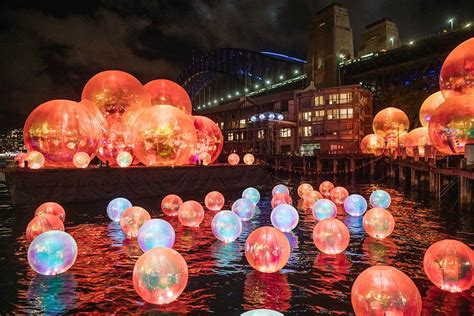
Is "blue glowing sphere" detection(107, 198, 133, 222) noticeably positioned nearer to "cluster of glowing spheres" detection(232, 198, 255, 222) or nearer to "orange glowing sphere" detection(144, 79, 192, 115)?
"cluster of glowing spheres" detection(232, 198, 255, 222)

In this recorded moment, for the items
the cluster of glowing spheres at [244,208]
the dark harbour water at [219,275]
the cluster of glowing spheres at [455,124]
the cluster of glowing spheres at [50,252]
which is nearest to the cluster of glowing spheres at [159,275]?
the dark harbour water at [219,275]

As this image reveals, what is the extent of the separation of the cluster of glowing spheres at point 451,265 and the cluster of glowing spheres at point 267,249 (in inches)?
102

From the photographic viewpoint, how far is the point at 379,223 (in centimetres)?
1034

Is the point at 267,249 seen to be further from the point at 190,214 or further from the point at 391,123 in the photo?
the point at 391,123

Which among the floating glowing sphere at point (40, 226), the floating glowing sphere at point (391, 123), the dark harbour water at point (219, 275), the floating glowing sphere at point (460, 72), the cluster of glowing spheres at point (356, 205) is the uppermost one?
the floating glowing sphere at point (460, 72)

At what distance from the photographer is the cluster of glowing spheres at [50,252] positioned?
6871 mm

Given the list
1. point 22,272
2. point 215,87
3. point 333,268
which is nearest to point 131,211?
point 22,272

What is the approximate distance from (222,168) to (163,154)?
20.3 feet

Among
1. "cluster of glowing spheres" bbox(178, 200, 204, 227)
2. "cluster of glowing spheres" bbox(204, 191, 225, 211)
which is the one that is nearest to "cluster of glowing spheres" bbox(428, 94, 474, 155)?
"cluster of glowing spheres" bbox(204, 191, 225, 211)

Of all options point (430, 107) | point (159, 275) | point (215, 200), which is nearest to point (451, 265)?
point (159, 275)

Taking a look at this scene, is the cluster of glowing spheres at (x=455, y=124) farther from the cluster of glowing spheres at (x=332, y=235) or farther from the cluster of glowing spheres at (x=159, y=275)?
the cluster of glowing spheres at (x=159, y=275)

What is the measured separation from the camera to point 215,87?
4491 inches

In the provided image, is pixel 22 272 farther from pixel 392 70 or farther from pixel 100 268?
pixel 392 70

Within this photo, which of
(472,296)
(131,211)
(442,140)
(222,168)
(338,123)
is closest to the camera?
(472,296)
